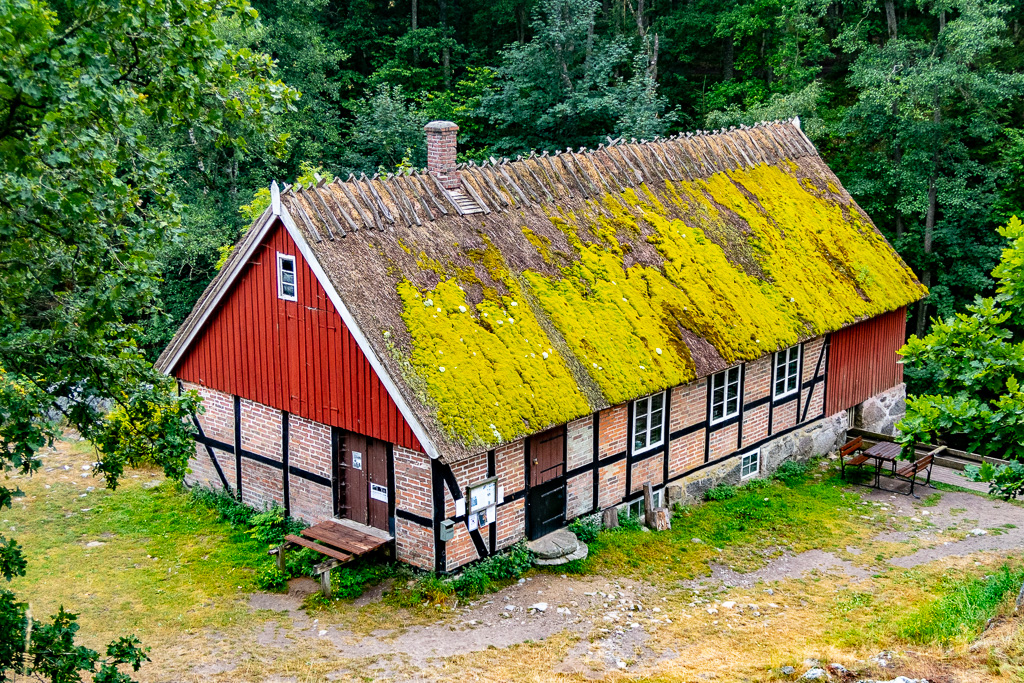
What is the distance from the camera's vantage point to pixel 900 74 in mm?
27234

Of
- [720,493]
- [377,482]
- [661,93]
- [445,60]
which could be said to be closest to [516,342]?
[377,482]

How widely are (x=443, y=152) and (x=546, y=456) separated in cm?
A: 551

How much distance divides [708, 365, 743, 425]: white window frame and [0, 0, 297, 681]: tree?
34.8 feet

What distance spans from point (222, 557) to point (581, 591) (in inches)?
224

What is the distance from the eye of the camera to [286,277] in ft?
49.7

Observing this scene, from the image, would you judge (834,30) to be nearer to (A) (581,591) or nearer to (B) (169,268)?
(B) (169,268)

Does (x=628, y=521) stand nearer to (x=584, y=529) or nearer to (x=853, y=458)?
(x=584, y=529)

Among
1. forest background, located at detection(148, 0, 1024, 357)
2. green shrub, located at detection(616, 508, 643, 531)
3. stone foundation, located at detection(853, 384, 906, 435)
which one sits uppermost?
forest background, located at detection(148, 0, 1024, 357)

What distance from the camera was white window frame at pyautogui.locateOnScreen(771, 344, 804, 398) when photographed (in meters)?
19.6

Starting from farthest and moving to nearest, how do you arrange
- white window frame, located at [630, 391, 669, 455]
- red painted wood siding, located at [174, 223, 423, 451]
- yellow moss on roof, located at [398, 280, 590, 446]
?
white window frame, located at [630, 391, 669, 455] → red painted wood siding, located at [174, 223, 423, 451] → yellow moss on roof, located at [398, 280, 590, 446]

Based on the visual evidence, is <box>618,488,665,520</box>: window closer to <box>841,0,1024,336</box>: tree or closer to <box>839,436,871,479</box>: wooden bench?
<box>839,436,871,479</box>: wooden bench

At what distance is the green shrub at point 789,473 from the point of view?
1989cm

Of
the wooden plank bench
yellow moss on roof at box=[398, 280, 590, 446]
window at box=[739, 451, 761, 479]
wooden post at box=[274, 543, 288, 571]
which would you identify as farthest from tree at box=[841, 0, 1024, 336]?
wooden post at box=[274, 543, 288, 571]

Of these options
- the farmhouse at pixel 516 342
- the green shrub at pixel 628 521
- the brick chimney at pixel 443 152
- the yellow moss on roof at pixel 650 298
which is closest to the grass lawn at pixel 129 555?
the farmhouse at pixel 516 342
